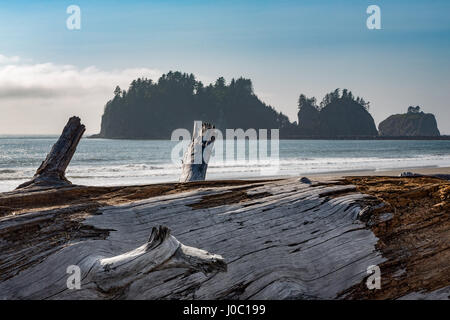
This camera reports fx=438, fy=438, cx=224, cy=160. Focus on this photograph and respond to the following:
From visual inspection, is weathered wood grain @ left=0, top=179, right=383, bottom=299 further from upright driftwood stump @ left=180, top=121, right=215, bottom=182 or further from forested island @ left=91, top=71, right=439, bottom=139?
forested island @ left=91, top=71, right=439, bottom=139

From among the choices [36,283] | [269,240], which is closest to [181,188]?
[269,240]

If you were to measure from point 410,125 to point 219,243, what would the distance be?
169829 mm

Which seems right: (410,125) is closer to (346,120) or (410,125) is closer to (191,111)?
(346,120)

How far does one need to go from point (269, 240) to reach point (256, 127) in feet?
381

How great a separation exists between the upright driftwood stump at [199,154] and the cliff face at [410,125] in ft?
525

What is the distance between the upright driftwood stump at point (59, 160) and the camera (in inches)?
178

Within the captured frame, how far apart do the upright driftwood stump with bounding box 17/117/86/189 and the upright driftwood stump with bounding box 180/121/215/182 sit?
4.88 feet

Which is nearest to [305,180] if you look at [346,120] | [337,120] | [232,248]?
[232,248]

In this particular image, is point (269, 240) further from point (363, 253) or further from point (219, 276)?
point (363, 253)

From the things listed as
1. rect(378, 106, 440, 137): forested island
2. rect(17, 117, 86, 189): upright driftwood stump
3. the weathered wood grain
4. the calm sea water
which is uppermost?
rect(378, 106, 440, 137): forested island

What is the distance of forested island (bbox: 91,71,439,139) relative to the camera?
114 metres

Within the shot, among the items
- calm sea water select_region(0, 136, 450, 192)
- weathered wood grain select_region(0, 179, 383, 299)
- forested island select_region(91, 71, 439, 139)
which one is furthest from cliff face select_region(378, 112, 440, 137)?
weathered wood grain select_region(0, 179, 383, 299)

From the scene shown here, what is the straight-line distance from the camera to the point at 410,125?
15875 centimetres
